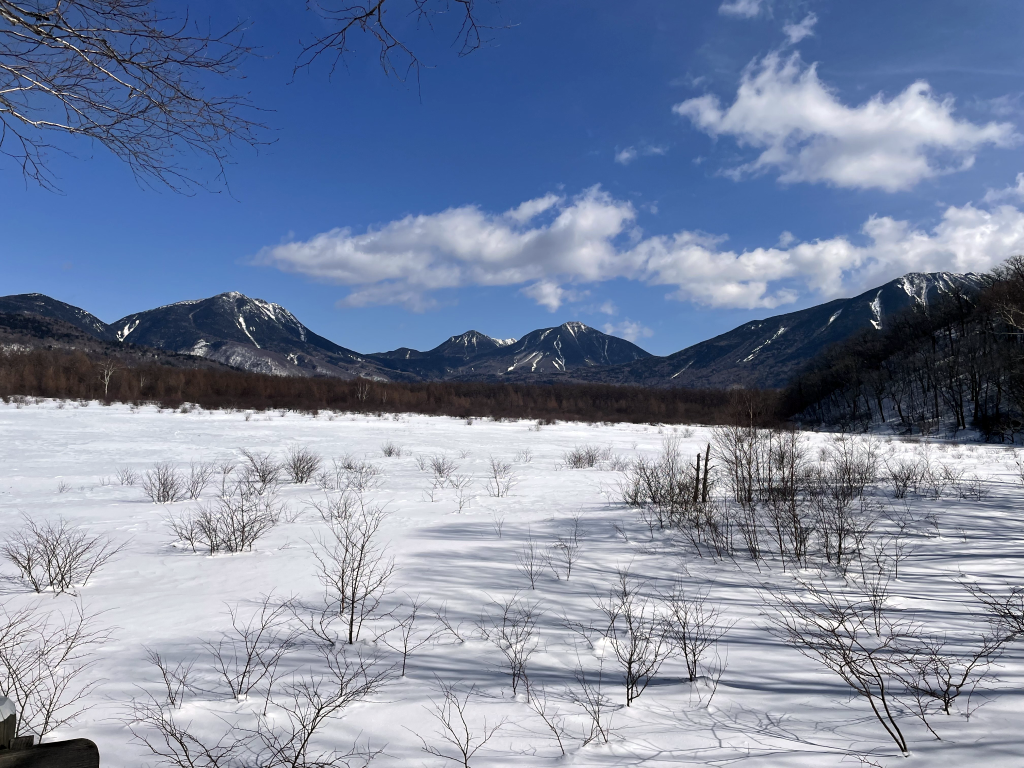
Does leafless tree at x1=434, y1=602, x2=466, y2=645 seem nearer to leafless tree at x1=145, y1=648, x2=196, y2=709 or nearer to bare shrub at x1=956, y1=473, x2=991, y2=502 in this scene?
leafless tree at x1=145, y1=648, x2=196, y2=709

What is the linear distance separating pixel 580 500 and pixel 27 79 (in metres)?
12.7

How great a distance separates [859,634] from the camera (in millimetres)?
4426

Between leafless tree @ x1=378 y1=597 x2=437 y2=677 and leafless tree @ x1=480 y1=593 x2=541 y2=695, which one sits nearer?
leafless tree @ x1=480 y1=593 x2=541 y2=695

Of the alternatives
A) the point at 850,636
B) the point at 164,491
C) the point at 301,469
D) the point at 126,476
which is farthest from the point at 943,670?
the point at 126,476

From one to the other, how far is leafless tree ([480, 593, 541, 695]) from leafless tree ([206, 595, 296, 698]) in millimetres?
1799

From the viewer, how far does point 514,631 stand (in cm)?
471

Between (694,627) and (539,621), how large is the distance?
1.52 metres

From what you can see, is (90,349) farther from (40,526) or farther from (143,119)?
(143,119)

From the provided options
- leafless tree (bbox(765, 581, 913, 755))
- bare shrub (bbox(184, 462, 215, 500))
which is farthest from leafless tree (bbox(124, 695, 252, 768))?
bare shrub (bbox(184, 462, 215, 500))

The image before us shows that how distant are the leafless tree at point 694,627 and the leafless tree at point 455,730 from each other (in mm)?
1544

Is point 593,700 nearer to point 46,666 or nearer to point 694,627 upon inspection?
point 694,627

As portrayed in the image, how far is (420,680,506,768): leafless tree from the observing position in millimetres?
2969

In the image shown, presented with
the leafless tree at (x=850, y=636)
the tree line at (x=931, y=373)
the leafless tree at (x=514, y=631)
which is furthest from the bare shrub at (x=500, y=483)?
the tree line at (x=931, y=373)

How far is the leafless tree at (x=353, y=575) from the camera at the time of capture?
5.17m
